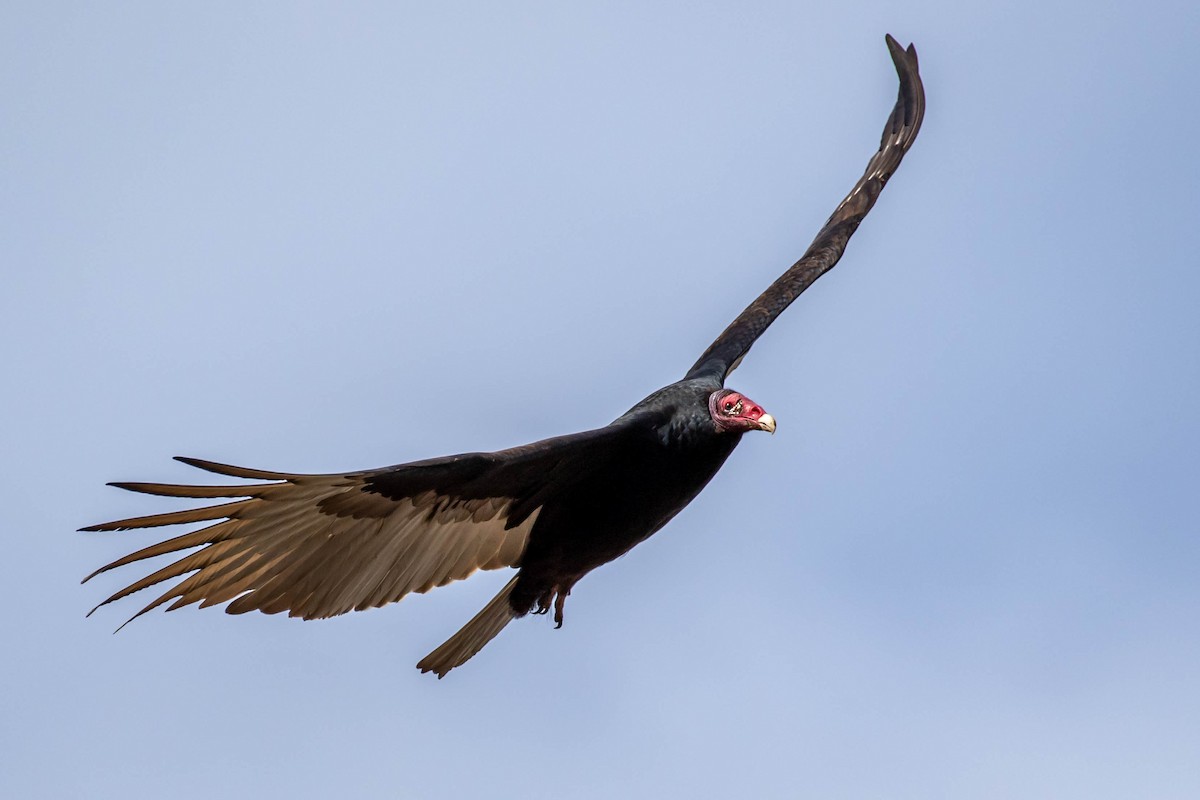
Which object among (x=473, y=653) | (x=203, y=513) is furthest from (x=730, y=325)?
(x=203, y=513)

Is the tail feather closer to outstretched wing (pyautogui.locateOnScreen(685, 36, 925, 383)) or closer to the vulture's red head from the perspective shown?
the vulture's red head

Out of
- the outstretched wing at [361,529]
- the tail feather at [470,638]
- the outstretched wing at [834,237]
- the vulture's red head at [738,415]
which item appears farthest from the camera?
the outstretched wing at [834,237]

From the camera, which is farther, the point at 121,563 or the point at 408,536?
→ the point at 408,536

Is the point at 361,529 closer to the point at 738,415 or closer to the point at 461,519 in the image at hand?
the point at 461,519

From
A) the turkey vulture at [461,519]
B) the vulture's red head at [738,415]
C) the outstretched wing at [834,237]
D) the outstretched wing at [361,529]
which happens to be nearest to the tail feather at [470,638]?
the turkey vulture at [461,519]

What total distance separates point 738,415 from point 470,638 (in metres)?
1.84

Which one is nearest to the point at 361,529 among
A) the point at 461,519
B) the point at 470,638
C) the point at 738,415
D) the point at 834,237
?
the point at 461,519

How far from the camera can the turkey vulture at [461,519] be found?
23.0 feet

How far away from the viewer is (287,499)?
23.3 ft

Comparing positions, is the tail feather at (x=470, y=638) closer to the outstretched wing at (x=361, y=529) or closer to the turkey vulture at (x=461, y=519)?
the turkey vulture at (x=461, y=519)

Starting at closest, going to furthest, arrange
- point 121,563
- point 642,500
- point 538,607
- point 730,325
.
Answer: point 121,563 < point 642,500 < point 538,607 < point 730,325

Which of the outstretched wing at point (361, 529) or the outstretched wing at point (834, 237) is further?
the outstretched wing at point (834, 237)

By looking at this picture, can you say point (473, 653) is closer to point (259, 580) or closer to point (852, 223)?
point (259, 580)

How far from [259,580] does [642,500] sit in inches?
76.8
